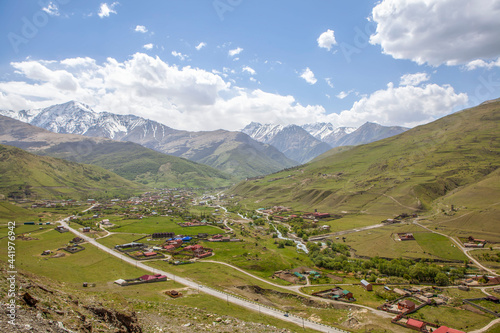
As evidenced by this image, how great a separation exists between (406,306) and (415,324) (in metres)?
7.79

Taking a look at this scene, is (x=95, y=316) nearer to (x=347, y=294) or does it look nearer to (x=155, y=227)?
(x=347, y=294)

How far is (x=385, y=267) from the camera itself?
8244 centimetres

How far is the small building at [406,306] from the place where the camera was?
56394 mm

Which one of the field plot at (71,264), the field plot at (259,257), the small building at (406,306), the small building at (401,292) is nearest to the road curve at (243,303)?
the field plot at (71,264)

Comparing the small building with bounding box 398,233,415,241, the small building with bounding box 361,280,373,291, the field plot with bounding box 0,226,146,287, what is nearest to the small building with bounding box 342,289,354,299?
the small building with bounding box 361,280,373,291

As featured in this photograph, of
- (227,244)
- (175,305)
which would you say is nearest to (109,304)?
(175,305)

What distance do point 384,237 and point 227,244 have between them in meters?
61.7

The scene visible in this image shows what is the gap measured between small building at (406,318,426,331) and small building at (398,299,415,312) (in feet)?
18.2

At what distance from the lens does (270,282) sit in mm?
72500

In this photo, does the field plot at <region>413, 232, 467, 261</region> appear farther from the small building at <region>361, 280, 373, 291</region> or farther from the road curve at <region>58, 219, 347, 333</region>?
the road curve at <region>58, 219, 347, 333</region>

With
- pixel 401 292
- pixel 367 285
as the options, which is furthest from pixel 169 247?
pixel 401 292

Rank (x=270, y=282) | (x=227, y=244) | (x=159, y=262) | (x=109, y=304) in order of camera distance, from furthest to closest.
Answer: (x=227, y=244) < (x=159, y=262) < (x=270, y=282) < (x=109, y=304)

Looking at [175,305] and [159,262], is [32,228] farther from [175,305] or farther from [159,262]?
[175,305]

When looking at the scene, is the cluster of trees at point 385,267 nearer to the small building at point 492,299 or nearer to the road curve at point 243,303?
the small building at point 492,299
